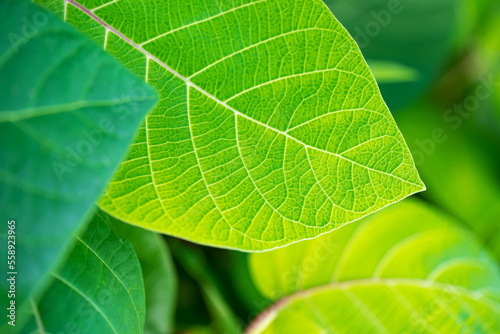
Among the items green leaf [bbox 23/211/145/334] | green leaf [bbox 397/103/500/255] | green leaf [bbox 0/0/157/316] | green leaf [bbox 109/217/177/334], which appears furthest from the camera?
green leaf [bbox 397/103/500/255]

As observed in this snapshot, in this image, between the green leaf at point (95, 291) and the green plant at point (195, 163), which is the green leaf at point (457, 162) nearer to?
the green plant at point (195, 163)

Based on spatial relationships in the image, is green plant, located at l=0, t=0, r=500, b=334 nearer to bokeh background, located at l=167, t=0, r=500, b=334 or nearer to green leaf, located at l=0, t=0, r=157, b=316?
green leaf, located at l=0, t=0, r=157, b=316

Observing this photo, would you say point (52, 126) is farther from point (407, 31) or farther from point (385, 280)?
point (407, 31)

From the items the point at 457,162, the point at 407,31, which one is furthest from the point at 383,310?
the point at 407,31

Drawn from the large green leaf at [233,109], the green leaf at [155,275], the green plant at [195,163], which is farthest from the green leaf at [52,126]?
the green leaf at [155,275]

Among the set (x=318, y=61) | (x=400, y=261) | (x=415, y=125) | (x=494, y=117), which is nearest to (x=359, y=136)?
(x=318, y=61)

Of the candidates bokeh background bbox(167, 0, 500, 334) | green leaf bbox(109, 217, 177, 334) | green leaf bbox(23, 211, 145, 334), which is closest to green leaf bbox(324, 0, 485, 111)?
bokeh background bbox(167, 0, 500, 334)

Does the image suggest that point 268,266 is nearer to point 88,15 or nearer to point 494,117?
point 88,15
